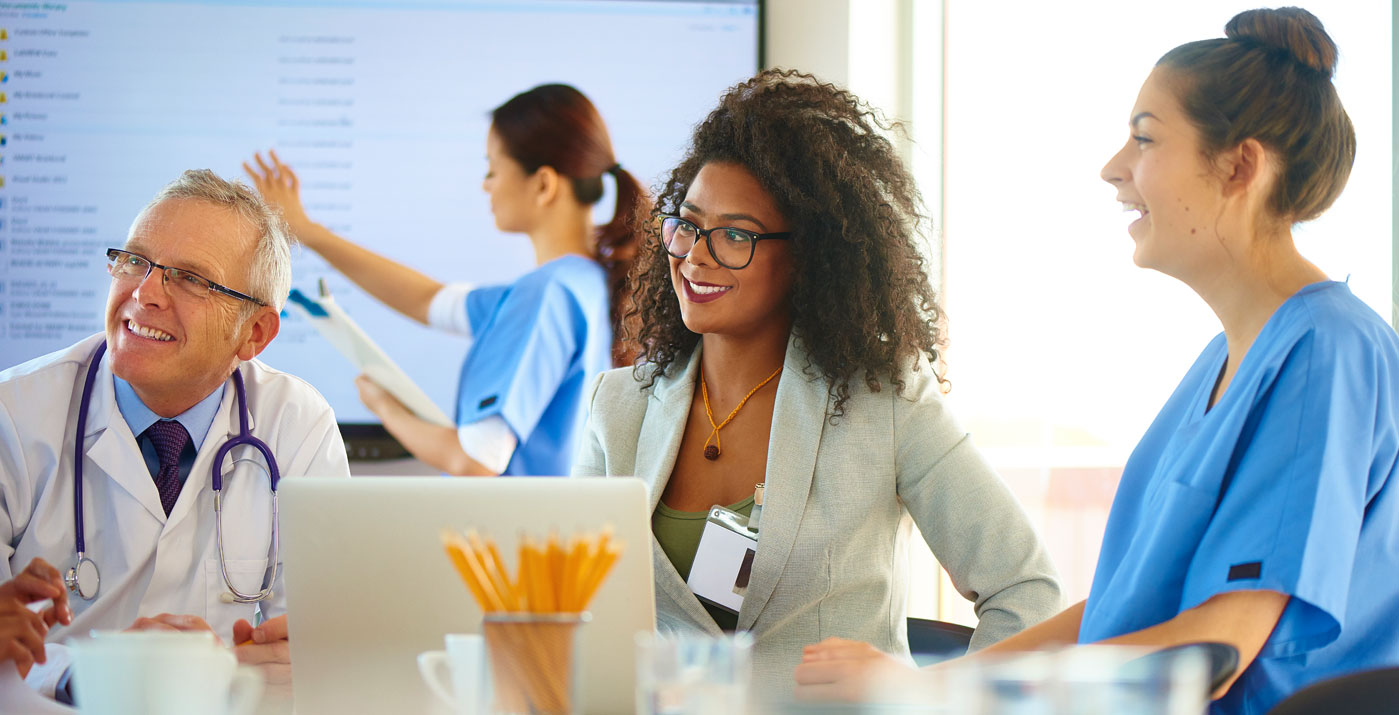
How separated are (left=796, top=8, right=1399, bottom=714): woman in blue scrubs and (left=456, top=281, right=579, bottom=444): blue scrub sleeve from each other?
6.18 ft

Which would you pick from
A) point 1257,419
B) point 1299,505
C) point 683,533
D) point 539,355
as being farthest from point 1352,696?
point 539,355

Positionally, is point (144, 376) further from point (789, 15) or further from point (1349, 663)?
point (789, 15)

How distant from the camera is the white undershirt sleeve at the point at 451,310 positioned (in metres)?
3.19

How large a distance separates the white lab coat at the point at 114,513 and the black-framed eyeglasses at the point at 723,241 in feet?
2.82

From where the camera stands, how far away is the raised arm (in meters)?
3.15

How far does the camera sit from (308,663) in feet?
3.65

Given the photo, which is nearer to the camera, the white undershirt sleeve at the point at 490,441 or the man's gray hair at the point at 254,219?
the man's gray hair at the point at 254,219

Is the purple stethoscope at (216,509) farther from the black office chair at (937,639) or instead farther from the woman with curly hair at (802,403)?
the black office chair at (937,639)

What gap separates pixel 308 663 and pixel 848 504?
0.97 m

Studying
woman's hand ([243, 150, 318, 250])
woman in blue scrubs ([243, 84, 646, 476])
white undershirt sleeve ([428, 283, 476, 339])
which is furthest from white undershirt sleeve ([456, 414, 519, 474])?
woman's hand ([243, 150, 318, 250])

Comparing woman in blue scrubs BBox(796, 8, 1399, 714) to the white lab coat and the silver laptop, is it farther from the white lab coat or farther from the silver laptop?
the white lab coat

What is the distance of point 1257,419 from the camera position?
4.28 feet

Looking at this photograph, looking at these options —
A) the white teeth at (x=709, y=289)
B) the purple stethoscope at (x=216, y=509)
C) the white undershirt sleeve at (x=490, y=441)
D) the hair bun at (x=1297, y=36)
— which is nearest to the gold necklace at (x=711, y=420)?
the white teeth at (x=709, y=289)

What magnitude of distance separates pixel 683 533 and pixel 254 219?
1.01 m
